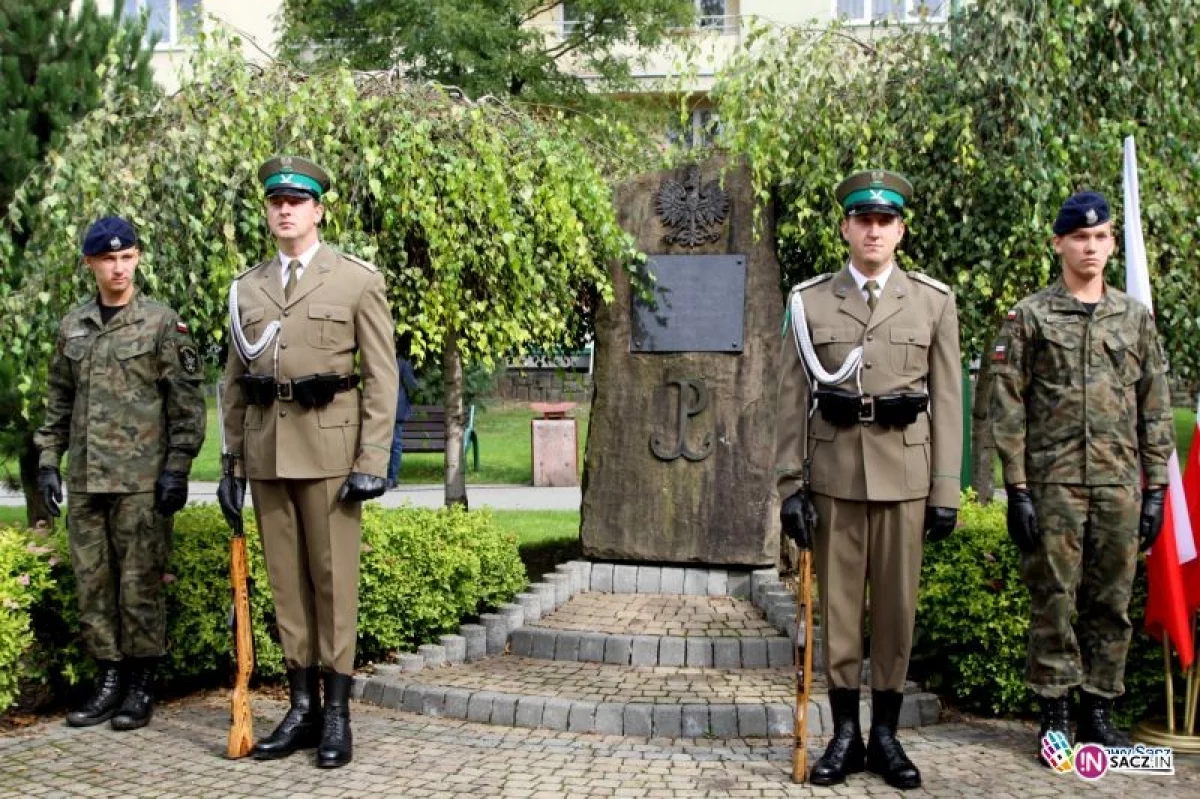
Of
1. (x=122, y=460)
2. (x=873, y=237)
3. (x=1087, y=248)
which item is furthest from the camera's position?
(x=122, y=460)

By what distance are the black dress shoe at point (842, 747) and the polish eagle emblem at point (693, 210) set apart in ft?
10.6

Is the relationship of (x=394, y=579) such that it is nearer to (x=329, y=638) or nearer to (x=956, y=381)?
(x=329, y=638)

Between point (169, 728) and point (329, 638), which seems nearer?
point (329, 638)

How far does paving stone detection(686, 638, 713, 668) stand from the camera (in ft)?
20.2

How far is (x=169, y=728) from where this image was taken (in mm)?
5551

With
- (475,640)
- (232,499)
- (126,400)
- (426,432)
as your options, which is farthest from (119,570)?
(426,432)

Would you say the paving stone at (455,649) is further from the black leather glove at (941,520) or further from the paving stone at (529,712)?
the black leather glove at (941,520)

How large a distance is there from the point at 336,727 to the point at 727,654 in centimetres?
197

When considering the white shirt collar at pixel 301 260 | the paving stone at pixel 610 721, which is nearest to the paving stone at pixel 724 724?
the paving stone at pixel 610 721

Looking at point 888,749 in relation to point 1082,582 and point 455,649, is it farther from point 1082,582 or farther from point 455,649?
point 455,649

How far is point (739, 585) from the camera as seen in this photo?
7051mm

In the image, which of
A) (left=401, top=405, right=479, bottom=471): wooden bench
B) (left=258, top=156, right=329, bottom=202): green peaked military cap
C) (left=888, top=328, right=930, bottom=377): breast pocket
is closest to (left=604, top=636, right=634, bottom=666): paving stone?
(left=888, top=328, right=930, bottom=377): breast pocket

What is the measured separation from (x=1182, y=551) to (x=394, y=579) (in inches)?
136

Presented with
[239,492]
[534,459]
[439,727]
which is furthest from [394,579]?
[534,459]
